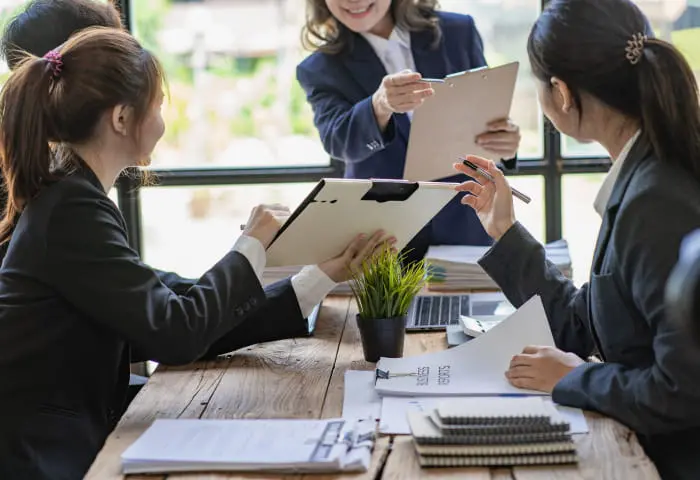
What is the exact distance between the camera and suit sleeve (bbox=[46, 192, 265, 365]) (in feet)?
5.32

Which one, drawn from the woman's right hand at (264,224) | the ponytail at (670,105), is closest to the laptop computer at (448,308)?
the woman's right hand at (264,224)

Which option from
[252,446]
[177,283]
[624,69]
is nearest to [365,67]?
[177,283]

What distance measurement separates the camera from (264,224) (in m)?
1.84

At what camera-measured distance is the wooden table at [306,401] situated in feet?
4.41

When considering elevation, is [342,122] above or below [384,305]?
above

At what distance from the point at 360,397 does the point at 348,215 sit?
40 cm

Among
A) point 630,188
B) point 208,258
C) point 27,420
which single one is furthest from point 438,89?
point 208,258

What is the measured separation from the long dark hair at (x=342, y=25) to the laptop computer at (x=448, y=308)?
802mm

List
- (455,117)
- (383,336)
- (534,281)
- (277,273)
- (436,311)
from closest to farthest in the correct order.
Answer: (383,336)
(534,281)
(436,311)
(277,273)
(455,117)

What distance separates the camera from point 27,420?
5.43 feet

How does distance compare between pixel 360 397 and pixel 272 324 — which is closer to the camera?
pixel 360 397

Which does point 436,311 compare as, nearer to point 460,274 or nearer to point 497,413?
point 460,274

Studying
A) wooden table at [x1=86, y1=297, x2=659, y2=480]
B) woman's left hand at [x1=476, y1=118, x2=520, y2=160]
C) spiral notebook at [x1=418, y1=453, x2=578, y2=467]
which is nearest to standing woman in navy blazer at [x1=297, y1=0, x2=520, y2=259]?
woman's left hand at [x1=476, y1=118, x2=520, y2=160]

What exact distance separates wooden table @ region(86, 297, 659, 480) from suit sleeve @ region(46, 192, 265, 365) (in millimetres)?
88
